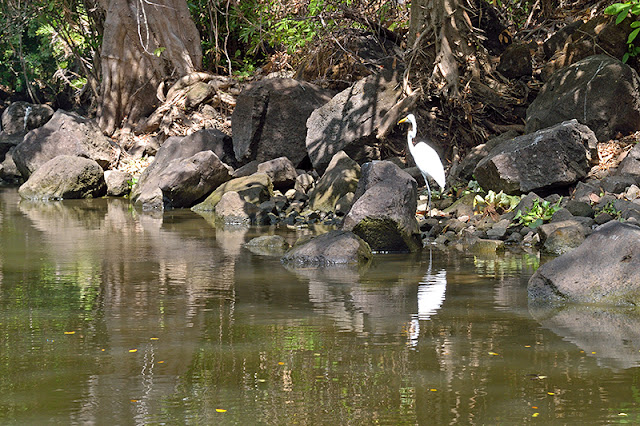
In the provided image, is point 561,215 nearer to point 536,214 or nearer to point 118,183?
point 536,214

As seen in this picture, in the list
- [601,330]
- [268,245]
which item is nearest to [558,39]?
[268,245]

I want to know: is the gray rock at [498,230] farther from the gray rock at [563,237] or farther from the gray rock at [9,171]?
the gray rock at [9,171]

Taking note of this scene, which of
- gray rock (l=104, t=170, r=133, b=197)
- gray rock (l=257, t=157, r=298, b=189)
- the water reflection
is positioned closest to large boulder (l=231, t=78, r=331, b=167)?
gray rock (l=257, t=157, r=298, b=189)

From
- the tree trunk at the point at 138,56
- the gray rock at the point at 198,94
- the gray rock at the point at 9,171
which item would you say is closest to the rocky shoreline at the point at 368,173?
the gray rock at the point at 198,94

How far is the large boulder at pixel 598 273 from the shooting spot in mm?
6082

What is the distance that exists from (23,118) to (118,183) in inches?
324

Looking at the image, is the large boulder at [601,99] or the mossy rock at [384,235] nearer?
the mossy rock at [384,235]

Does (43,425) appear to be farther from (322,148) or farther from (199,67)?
(199,67)

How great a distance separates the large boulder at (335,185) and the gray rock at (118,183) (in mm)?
5228

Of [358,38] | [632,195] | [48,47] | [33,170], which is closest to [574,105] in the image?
[632,195]

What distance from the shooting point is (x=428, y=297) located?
6.60 m

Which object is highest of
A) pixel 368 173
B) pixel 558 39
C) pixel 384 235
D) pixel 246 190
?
pixel 558 39

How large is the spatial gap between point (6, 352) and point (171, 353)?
3.16ft

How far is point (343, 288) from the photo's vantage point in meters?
6.98
